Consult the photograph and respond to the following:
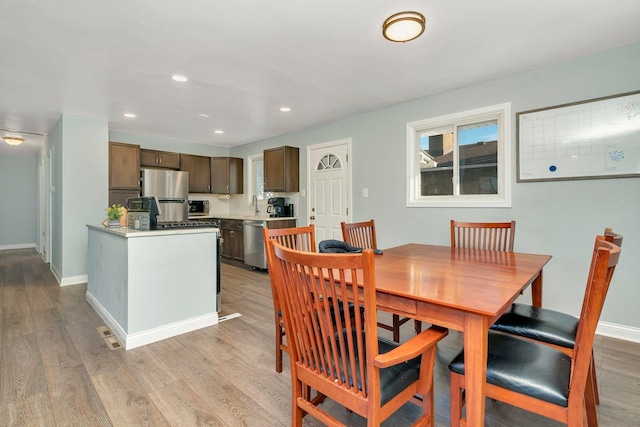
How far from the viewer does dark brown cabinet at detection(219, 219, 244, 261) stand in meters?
5.42

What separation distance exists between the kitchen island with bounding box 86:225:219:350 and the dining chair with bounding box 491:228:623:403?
2341 millimetres

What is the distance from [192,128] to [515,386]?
209 inches

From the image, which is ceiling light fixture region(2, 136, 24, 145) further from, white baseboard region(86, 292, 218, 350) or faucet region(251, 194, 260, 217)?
white baseboard region(86, 292, 218, 350)

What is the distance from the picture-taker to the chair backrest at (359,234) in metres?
2.42

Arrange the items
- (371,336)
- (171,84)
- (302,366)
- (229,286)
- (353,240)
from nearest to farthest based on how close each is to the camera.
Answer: (371,336) < (302,366) < (353,240) < (171,84) < (229,286)

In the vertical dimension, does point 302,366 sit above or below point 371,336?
below

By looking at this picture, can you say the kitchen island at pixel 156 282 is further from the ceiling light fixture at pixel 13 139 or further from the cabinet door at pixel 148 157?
the ceiling light fixture at pixel 13 139

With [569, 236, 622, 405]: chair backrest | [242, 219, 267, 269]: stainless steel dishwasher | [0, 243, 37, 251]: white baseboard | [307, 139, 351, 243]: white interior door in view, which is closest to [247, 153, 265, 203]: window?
[242, 219, 267, 269]: stainless steel dishwasher

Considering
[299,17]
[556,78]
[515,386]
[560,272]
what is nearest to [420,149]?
[556,78]

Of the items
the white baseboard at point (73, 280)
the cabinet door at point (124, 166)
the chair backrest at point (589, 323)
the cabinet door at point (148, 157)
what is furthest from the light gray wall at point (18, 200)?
the chair backrest at point (589, 323)

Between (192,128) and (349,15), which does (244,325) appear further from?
(192,128)

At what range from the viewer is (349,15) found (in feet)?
6.77

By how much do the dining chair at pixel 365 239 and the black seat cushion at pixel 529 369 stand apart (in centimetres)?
106

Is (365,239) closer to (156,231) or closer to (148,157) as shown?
(156,231)
